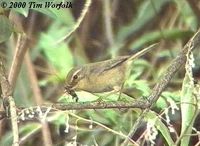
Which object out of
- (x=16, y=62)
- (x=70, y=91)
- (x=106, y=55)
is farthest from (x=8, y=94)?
(x=106, y=55)

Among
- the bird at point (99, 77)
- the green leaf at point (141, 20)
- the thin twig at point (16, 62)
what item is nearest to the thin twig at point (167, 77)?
the bird at point (99, 77)

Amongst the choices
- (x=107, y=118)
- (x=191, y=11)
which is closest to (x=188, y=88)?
(x=107, y=118)

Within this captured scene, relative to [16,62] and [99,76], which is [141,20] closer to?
[16,62]

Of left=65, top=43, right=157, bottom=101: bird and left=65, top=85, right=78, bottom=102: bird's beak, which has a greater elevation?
left=65, top=43, right=157, bottom=101: bird

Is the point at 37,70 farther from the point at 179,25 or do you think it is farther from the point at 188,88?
the point at 188,88

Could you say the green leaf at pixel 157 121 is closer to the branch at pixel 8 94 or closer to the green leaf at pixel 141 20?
the branch at pixel 8 94

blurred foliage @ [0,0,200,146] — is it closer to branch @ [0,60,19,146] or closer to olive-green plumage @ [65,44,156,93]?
olive-green plumage @ [65,44,156,93]

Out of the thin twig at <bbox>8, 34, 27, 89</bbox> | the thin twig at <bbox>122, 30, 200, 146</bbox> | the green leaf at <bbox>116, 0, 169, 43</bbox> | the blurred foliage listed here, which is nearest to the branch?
the blurred foliage

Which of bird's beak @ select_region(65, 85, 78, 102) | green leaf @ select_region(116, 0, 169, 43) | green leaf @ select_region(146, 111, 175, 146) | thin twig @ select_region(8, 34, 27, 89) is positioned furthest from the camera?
green leaf @ select_region(116, 0, 169, 43)
